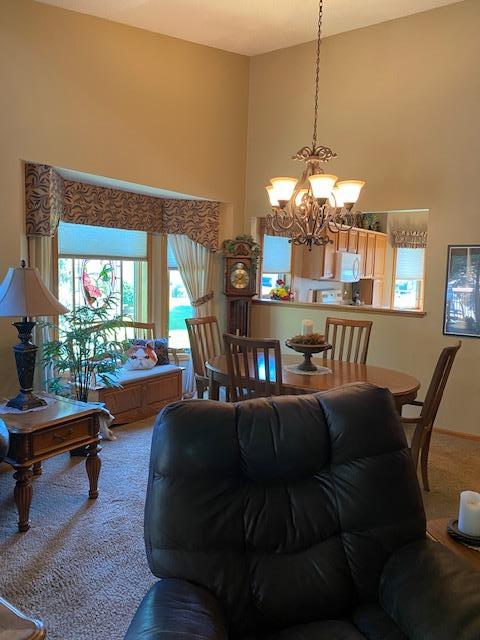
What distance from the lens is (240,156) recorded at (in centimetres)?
562

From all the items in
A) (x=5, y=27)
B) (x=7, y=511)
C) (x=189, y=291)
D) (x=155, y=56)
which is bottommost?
(x=7, y=511)

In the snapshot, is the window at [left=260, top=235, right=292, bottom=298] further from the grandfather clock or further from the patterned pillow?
the patterned pillow

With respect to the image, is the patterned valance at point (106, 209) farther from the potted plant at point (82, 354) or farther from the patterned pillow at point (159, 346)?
the patterned pillow at point (159, 346)

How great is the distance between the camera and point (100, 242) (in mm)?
4852

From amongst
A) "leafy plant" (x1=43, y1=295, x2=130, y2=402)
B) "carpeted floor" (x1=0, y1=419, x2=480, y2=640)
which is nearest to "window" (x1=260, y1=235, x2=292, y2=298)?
"leafy plant" (x1=43, y1=295, x2=130, y2=402)

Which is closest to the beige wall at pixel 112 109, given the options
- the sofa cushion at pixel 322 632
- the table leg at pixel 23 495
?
the table leg at pixel 23 495

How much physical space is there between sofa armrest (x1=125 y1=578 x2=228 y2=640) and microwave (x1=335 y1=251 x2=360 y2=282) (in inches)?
228

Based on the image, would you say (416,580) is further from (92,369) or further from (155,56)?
(155,56)

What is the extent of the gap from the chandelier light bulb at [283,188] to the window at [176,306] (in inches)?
84.9

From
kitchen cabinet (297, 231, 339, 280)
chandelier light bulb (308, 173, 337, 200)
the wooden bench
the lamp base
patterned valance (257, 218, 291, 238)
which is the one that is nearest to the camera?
the lamp base

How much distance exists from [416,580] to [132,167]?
3.92 m

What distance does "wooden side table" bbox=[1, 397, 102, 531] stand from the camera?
8.89 ft

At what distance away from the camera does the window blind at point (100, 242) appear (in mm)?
4520

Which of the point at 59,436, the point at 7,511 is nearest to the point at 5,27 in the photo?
the point at 59,436
